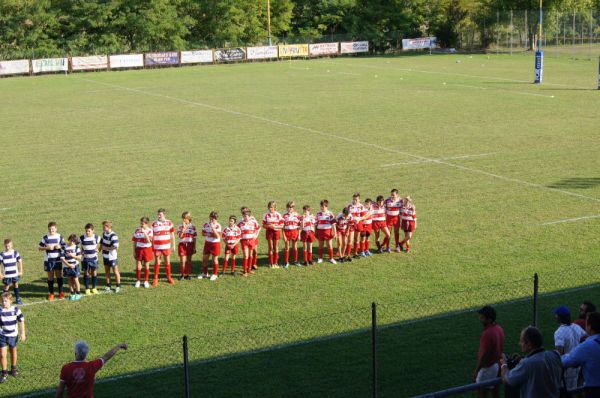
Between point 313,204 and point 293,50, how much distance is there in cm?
5963

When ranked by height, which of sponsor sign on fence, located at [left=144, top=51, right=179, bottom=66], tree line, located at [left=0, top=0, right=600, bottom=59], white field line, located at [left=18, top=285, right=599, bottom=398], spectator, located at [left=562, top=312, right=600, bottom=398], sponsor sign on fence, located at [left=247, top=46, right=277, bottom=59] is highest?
tree line, located at [left=0, top=0, right=600, bottom=59]

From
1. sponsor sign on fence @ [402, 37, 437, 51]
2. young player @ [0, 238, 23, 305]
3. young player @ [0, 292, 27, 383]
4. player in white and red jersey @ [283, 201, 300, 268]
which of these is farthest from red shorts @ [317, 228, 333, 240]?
sponsor sign on fence @ [402, 37, 437, 51]

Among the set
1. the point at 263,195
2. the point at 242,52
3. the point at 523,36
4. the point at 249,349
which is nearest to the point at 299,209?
the point at 263,195

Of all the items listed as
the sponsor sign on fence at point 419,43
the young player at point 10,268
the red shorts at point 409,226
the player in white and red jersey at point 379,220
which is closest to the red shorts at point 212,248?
the player in white and red jersey at point 379,220

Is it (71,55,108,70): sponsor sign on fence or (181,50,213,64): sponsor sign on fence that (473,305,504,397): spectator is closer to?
(71,55,108,70): sponsor sign on fence

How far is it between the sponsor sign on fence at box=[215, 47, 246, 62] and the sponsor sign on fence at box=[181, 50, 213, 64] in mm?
832

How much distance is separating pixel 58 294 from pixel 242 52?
6362 cm

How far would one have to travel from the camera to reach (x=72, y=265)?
16.7 m

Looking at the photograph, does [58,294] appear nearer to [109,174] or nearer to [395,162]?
[109,174]

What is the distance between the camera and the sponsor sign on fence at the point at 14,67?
67.7 metres

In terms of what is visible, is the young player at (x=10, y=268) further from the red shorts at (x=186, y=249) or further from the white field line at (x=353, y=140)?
the white field line at (x=353, y=140)

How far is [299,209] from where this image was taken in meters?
22.9

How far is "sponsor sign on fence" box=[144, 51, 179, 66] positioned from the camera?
74.1 meters

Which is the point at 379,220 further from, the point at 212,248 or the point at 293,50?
the point at 293,50
